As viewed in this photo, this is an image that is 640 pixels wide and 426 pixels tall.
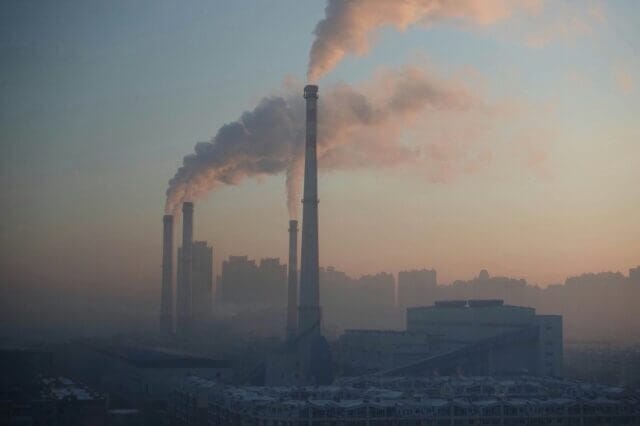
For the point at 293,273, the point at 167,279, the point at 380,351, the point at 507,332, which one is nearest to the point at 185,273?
the point at 167,279

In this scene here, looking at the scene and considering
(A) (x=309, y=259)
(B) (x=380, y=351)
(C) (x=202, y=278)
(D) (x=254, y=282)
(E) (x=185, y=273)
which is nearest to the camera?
(A) (x=309, y=259)

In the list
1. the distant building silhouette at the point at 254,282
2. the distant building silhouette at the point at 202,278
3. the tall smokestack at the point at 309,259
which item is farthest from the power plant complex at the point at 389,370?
the distant building silhouette at the point at 254,282

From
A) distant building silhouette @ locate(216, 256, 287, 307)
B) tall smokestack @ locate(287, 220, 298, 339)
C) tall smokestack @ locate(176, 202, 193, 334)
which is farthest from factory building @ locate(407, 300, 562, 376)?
distant building silhouette @ locate(216, 256, 287, 307)

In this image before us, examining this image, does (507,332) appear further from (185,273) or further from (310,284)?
(185,273)

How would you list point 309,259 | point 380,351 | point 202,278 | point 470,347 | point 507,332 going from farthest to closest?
point 202,278 < point 380,351 < point 507,332 < point 470,347 < point 309,259

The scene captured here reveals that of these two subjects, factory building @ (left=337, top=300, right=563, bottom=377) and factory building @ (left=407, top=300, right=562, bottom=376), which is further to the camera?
factory building @ (left=407, top=300, right=562, bottom=376)

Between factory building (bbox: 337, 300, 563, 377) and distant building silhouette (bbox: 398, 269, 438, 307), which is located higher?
distant building silhouette (bbox: 398, 269, 438, 307)

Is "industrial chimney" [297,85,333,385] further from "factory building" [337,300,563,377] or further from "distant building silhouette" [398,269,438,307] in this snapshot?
"distant building silhouette" [398,269,438,307]
